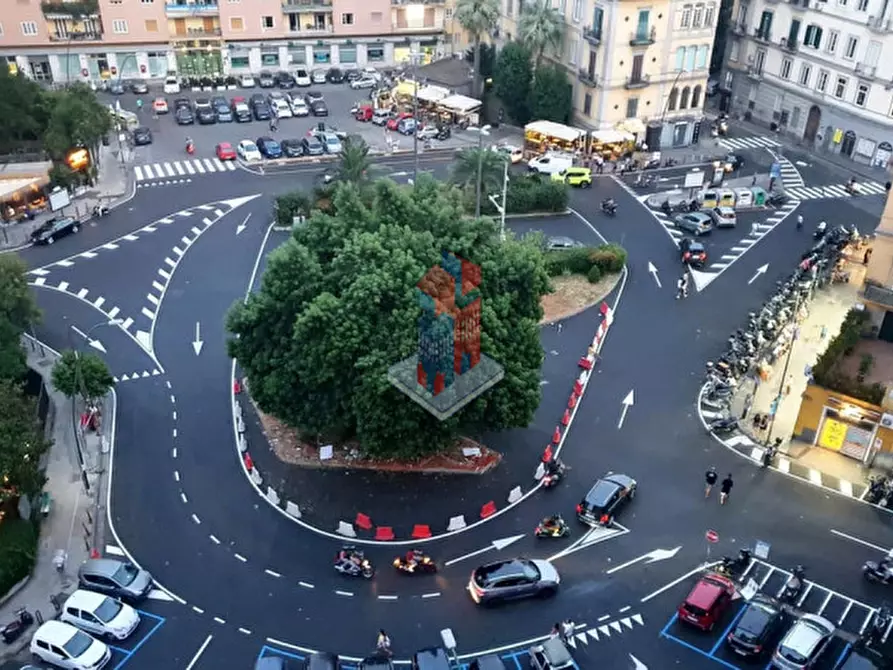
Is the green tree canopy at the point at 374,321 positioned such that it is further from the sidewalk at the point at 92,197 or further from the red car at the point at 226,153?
the red car at the point at 226,153

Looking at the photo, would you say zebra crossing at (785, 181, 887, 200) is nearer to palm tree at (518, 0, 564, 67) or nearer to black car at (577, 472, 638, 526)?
palm tree at (518, 0, 564, 67)

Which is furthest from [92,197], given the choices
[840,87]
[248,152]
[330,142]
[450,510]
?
[840,87]

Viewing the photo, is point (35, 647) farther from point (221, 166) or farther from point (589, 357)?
point (221, 166)

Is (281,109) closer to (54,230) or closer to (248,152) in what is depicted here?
(248,152)

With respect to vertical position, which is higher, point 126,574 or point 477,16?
point 477,16

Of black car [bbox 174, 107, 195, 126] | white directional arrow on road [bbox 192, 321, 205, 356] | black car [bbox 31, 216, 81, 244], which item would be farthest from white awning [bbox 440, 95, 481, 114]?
white directional arrow on road [bbox 192, 321, 205, 356]
